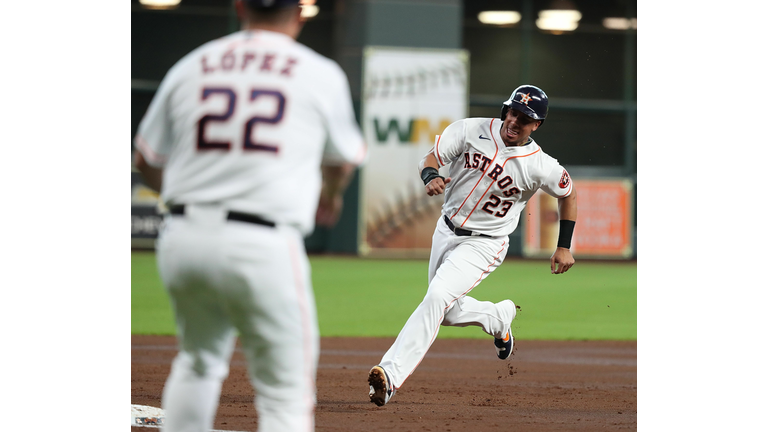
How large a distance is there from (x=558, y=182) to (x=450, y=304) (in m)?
0.95

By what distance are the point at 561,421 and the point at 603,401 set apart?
77 centimetres

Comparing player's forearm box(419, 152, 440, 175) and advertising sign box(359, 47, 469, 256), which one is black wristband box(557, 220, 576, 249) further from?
advertising sign box(359, 47, 469, 256)

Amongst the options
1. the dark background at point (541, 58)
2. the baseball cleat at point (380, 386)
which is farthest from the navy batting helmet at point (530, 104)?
the dark background at point (541, 58)

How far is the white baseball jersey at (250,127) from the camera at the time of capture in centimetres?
238

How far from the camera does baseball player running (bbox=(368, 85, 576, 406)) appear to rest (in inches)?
185

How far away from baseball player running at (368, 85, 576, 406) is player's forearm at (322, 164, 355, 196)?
1948 mm

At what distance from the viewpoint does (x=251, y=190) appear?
237 cm

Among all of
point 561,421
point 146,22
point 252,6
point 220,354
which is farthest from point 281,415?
point 146,22

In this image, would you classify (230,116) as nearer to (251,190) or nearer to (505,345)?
(251,190)

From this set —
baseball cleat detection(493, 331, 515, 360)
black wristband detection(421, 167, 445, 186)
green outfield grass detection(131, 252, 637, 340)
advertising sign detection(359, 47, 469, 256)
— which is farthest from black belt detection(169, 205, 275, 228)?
advertising sign detection(359, 47, 469, 256)

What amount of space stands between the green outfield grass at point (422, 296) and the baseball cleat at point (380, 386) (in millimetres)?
3529

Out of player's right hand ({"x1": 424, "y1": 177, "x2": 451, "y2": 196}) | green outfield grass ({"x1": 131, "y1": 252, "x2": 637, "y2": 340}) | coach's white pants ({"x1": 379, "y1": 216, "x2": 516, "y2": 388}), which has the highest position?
player's right hand ({"x1": 424, "y1": 177, "x2": 451, "y2": 196})

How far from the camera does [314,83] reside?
2.44 metres

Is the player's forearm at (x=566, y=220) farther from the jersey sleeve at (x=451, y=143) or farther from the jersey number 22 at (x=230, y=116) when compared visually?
the jersey number 22 at (x=230, y=116)
